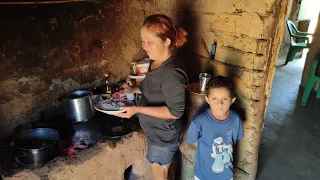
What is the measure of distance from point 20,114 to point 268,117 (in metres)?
3.73

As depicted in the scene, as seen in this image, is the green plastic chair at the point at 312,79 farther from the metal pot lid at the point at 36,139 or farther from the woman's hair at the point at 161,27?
the metal pot lid at the point at 36,139

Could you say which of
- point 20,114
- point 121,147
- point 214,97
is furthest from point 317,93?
point 20,114

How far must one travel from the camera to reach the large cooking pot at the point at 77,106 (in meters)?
2.32

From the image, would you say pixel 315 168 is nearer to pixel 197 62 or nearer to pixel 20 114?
pixel 197 62

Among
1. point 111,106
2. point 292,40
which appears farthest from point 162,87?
point 292,40

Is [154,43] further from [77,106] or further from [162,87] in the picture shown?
[77,106]

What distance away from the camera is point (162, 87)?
5.73ft

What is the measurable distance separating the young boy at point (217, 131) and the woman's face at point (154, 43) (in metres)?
0.47

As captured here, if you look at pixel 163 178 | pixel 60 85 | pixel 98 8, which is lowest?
pixel 163 178

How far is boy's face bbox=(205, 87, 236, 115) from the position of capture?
188 cm

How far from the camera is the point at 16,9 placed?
82.7 inches

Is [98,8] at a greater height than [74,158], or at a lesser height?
greater

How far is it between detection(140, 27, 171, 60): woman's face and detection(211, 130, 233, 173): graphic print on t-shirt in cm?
82


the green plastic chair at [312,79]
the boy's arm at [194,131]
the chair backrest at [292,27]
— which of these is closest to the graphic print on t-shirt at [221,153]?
the boy's arm at [194,131]
